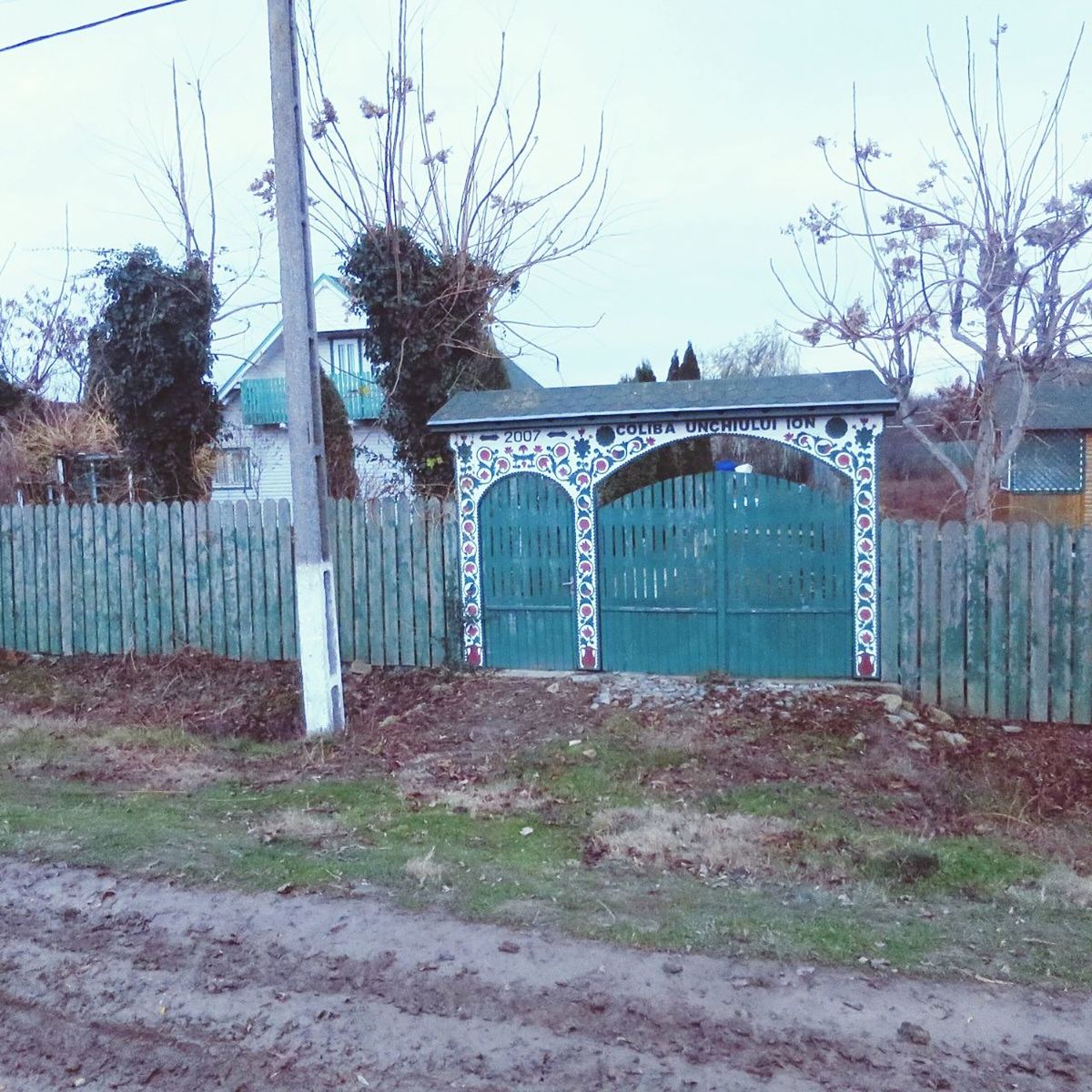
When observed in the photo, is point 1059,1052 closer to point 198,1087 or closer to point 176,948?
point 198,1087

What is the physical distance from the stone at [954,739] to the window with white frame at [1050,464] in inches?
718

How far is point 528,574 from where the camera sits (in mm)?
10391

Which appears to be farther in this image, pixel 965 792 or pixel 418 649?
pixel 418 649

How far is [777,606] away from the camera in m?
9.62

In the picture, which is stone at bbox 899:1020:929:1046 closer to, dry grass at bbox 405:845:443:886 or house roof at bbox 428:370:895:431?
dry grass at bbox 405:845:443:886

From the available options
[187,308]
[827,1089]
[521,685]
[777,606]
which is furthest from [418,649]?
[827,1089]

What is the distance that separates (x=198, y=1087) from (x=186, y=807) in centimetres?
355

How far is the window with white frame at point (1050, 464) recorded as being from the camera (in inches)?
985

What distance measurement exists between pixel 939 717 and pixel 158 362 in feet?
35.3

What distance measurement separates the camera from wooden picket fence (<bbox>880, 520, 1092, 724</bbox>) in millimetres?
8719

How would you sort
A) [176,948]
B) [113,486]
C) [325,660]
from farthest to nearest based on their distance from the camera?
[113,486], [325,660], [176,948]

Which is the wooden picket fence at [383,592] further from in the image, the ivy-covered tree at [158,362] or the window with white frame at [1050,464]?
the window with white frame at [1050,464]

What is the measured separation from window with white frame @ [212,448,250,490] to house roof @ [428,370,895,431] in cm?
1838

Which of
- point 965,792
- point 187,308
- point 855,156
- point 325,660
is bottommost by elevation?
point 965,792
